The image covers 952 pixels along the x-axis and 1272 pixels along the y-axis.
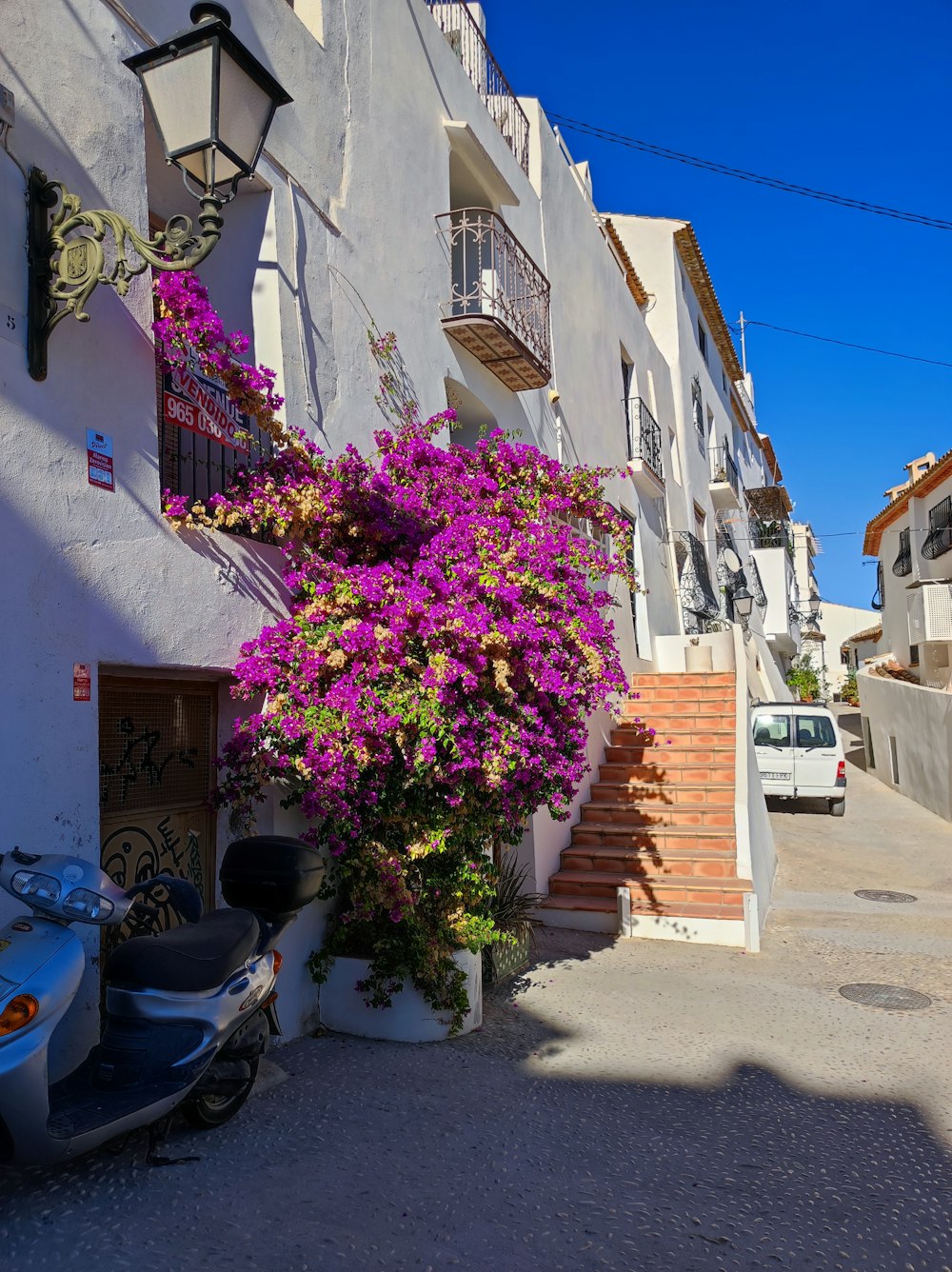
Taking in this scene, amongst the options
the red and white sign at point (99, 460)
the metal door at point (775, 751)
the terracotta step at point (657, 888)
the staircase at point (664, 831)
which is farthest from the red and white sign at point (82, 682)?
the metal door at point (775, 751)

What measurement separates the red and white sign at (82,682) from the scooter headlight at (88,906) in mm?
1137

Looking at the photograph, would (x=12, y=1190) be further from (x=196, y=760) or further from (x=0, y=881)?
(x=196, y=760)

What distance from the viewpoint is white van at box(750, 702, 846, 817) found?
15.7m

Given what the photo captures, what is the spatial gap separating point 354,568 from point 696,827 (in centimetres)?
577

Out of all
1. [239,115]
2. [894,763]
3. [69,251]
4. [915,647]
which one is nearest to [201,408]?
[69,251]

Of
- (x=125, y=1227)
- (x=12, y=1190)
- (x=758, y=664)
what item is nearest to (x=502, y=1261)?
(x=125, y=1227)

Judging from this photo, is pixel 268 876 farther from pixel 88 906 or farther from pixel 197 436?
pixel 197 436

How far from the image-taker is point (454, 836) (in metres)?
5.66

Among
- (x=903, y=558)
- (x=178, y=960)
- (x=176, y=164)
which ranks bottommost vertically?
(x=178, y=960)

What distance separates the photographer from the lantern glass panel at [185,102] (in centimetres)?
404

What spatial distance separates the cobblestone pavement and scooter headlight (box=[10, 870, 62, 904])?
1.13 metres

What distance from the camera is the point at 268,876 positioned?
4.54 meters

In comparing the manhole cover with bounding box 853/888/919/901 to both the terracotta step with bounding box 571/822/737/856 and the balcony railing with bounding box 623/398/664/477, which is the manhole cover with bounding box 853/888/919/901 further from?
the balcony railing with bounding box 623/398/664/477

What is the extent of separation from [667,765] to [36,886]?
879cm
